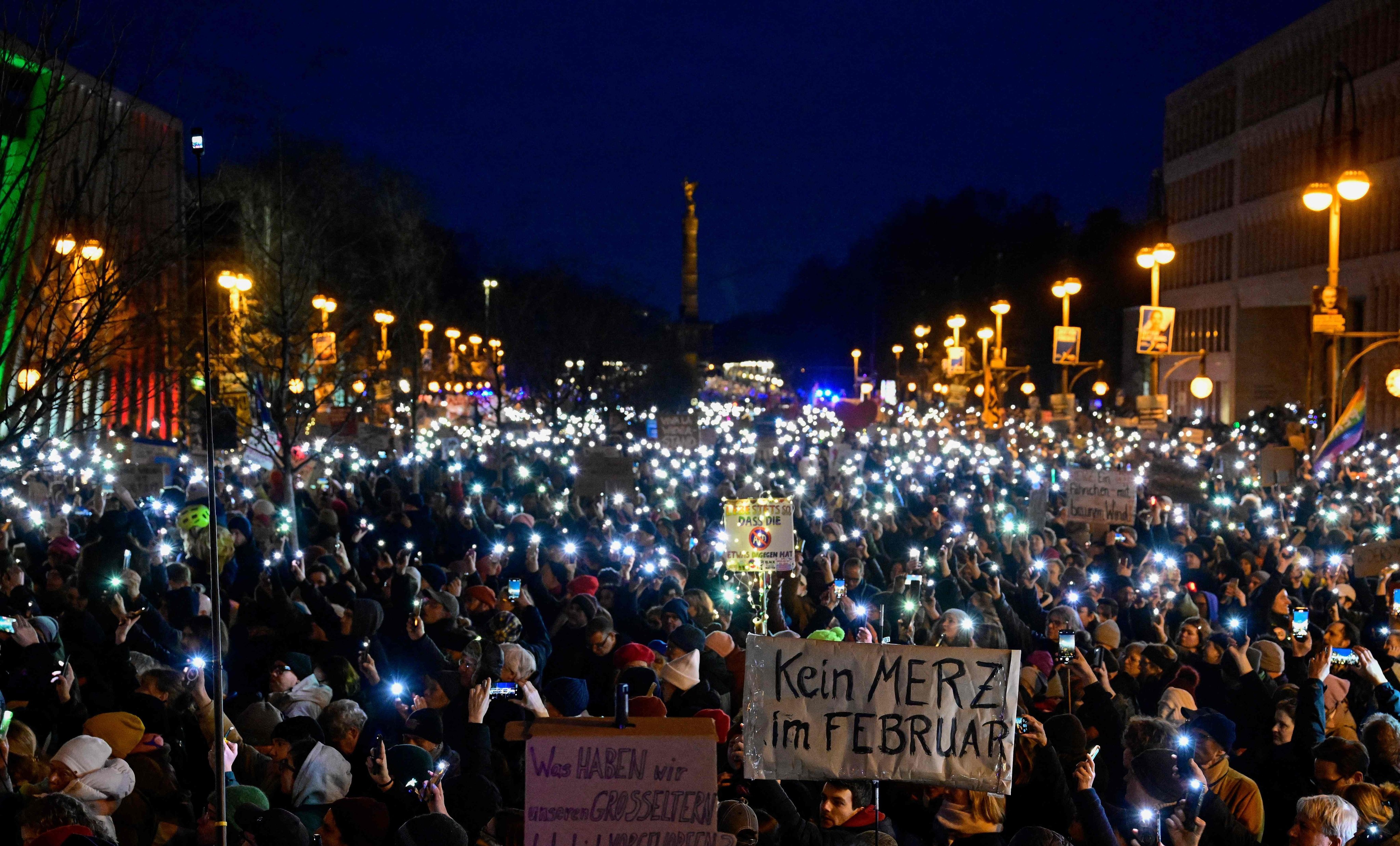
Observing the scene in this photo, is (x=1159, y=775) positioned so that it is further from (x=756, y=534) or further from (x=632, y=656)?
(x=756, y=534)

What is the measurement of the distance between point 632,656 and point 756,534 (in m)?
4.29

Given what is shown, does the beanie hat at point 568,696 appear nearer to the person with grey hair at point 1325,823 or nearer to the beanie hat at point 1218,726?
the beanie hat at point 1218,726

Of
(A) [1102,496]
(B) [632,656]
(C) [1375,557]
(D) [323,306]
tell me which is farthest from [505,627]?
(D) [323,306]

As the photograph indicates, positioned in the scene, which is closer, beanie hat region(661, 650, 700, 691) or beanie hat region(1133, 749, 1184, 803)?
beanie hat region(1133, 749, 1184, 803)

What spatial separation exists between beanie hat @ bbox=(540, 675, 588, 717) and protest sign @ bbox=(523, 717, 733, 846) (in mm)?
1974

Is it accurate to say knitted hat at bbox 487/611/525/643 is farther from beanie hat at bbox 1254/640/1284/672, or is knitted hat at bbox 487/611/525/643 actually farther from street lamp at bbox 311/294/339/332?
street lamp at bbox 311/294/339/332

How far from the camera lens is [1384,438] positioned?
3228 centimetres

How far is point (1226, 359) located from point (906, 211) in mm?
48449

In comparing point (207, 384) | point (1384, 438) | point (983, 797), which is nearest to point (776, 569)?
point (983, 797)

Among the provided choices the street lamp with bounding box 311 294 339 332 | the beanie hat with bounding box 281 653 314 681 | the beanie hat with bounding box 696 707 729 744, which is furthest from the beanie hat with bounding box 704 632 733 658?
the street lamp with bounding box 311 294 339 332

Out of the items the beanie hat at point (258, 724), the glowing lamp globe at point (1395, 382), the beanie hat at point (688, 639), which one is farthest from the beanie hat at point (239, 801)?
the glowing lamp globe at point (1395, 382)

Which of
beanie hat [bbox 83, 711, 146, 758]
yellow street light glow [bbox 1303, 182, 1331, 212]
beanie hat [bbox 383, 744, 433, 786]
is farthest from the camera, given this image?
yellow street light glow [bbox 1303, 182, 1331, 212]

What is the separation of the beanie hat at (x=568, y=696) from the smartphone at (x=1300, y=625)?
4659mm

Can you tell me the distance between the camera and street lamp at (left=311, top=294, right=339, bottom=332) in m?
26.6
